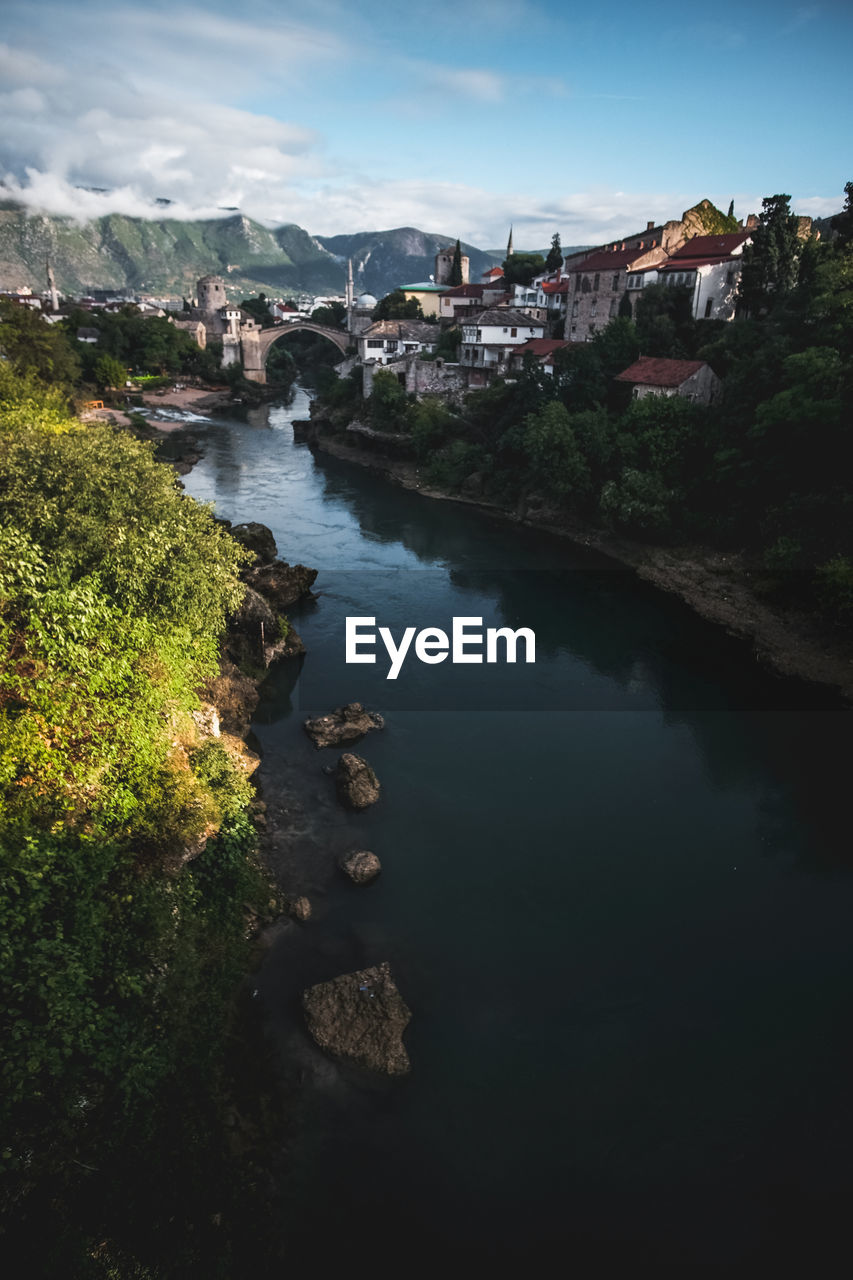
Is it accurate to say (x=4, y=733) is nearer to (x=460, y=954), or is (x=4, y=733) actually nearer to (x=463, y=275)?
(x=460, y=954)

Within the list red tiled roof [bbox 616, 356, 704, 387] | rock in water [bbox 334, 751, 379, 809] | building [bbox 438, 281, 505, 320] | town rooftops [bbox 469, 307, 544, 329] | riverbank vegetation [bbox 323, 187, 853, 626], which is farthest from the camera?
building [bbox 438, 281, 505, 320]

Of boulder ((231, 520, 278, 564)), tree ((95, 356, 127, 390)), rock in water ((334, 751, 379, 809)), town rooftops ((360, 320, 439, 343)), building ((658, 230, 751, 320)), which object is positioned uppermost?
building ((658, 230, 751, 320))

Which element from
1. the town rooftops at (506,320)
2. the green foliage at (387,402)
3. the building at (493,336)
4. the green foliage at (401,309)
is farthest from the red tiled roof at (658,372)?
the green foliage at (401,309)

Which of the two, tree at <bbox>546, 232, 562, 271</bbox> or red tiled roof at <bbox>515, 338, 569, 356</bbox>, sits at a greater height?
tree at <bbox>546, 232, 562, 271</bbox>

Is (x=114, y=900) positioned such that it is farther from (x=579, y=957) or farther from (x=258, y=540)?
(x=258, y=540)

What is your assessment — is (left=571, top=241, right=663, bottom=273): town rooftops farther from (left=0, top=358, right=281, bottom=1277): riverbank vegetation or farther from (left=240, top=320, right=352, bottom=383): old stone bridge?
(left=240, top=320, right=352, bottom=383): old stone bridge

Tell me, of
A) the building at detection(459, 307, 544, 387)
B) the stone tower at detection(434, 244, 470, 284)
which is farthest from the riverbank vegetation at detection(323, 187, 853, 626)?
the stone tower at detection(434, 244, 470, 284)
